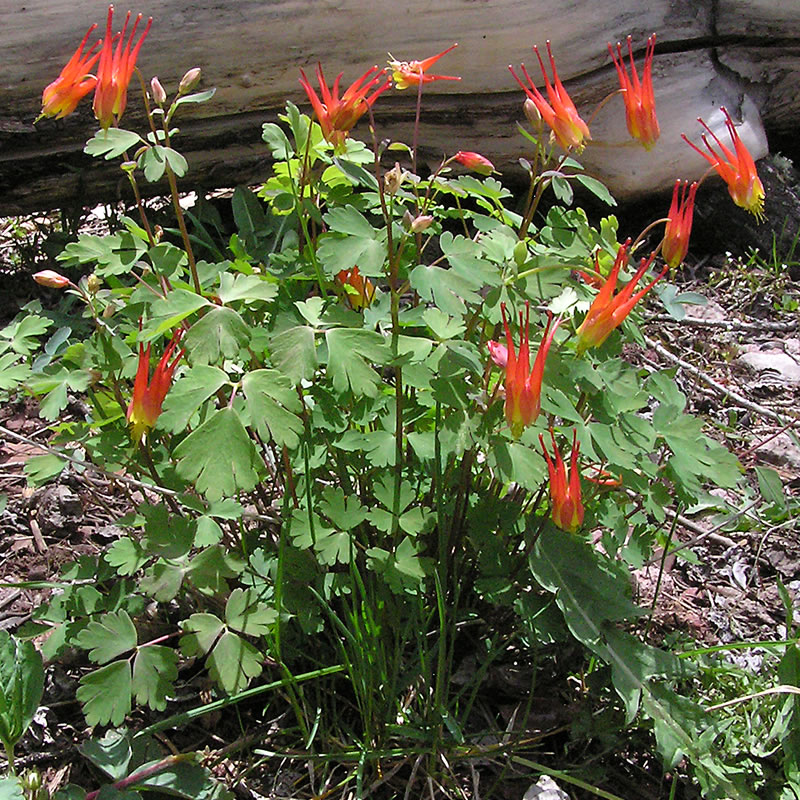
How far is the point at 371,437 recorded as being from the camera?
171 cm

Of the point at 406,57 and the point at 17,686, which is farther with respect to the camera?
the point at 406,57

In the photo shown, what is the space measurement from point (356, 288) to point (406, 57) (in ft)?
5.55

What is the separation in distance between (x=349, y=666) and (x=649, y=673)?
22.2 inches

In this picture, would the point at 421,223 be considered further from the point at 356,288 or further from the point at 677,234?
the point at 677,234

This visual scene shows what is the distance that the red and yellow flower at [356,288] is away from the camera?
1.86 m

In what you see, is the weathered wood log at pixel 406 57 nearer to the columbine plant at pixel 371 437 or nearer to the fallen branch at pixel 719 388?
the fallen branch at pixel 719 388

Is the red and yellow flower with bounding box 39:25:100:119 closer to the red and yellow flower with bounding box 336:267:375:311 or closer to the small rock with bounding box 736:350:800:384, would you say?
the red and yellow flower with bounding box 336:267:375:311

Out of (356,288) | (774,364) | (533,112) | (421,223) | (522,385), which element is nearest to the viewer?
(522,385)

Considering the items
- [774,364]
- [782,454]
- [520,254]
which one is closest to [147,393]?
[520,254]

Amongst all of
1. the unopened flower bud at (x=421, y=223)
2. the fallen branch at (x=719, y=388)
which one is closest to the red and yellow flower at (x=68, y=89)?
the unopened flower bud at (x=421, y=223)

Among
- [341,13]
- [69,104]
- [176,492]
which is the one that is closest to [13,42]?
[341,13]

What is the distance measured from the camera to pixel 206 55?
3104mm

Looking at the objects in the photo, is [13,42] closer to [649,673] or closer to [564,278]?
[564,278]

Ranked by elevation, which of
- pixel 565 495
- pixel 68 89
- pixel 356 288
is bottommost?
pixel 565 495
